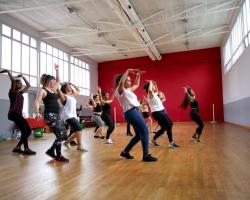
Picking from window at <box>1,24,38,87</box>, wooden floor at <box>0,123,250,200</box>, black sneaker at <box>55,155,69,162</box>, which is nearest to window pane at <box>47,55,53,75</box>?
window at <box>1,24,38,87</box>

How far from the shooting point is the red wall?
17.4 meters

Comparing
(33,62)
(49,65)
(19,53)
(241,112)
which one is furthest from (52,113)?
(49,65)

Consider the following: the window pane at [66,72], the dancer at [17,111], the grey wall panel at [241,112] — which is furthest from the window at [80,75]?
the dancer at [17,111]

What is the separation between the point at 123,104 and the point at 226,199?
2186 mm

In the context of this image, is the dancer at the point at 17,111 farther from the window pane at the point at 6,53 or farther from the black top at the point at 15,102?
the window pane at the point at 6,53

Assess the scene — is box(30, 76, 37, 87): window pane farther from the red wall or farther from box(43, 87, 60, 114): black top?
box(43, 87, 60, 114): black top

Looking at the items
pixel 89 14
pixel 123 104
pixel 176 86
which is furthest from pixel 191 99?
pixel 176 86

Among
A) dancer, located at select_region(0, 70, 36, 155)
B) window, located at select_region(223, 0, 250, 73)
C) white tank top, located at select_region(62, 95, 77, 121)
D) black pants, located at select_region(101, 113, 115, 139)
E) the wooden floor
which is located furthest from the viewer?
window, located at select_region(223, 0, 250, 73)

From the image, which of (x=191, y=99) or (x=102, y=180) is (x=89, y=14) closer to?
(x=191, y=99)

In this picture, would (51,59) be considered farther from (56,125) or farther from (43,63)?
(56,125)

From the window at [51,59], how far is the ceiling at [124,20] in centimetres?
54

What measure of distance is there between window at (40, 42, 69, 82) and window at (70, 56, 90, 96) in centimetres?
69

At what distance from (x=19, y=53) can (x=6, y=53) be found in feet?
2.83

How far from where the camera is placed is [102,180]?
2926 millimetres
